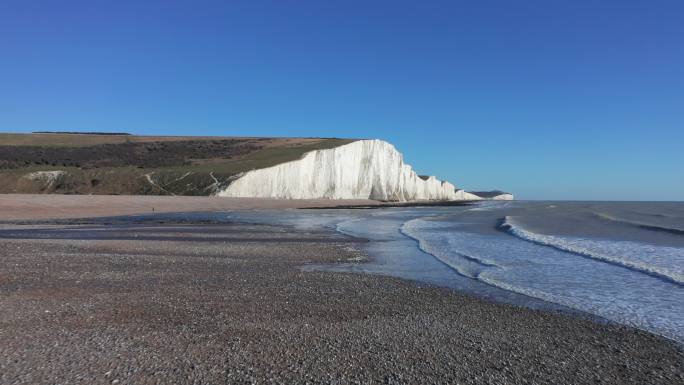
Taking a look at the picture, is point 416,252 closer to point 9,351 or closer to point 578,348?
point 578,348

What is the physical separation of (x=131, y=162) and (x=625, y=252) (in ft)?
211

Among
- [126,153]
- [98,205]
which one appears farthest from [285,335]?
[126,153]

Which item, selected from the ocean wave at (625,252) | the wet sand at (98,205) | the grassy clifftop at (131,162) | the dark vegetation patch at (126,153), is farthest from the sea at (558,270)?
the dark vegetation patch at (126,153)

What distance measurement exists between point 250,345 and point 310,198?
6059 cm

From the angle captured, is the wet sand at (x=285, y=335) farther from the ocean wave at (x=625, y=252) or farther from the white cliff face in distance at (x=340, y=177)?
the white cliff face in distance at (x=340, y=177)

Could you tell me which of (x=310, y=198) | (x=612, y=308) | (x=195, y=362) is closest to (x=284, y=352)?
(x=195, y=362)

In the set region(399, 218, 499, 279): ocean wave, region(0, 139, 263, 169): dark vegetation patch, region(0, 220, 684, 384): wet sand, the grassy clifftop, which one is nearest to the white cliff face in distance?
the grassy clifftop

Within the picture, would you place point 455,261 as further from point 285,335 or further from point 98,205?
point 98,205

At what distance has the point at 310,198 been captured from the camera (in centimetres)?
6631

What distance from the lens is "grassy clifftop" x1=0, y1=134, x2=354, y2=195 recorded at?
53.5 meters

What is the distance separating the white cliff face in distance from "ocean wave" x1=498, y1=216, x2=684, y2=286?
41.1 metres

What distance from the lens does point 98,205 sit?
1537 inches

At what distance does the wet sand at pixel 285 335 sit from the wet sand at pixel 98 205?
82.3 ft

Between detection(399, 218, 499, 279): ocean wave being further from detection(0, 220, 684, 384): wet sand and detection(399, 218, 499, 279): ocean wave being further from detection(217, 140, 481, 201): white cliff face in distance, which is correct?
detection(217, 140, 481, 201): white cliff face in distance
